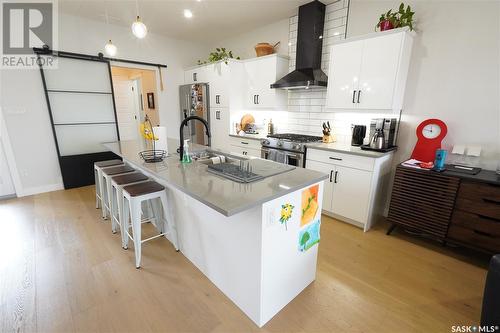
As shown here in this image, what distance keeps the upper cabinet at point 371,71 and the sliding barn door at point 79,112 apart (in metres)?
3.68

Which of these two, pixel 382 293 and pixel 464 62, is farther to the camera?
pixel 464 62

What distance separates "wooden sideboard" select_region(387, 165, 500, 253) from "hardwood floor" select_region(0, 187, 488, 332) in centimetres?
25

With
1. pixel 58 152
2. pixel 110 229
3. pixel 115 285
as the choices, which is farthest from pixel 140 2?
pixel 115 285

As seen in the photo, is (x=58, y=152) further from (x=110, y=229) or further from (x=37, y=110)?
(x=110, y=229)

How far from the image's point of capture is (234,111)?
4184mm

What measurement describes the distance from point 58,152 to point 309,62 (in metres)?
4.23

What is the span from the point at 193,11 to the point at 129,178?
2681 millimetres

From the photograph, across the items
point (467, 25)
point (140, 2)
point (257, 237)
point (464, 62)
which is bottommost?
point (257, 237)

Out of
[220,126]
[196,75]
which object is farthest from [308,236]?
[196,75]

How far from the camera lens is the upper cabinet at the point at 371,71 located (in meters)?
2.41

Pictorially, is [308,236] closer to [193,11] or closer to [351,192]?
[351,192]

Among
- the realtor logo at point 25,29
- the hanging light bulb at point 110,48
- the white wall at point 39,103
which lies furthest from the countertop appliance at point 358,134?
the realtor logo at point 25,29

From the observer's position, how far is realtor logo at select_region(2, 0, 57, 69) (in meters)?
3.14

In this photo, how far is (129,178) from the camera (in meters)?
2.31
